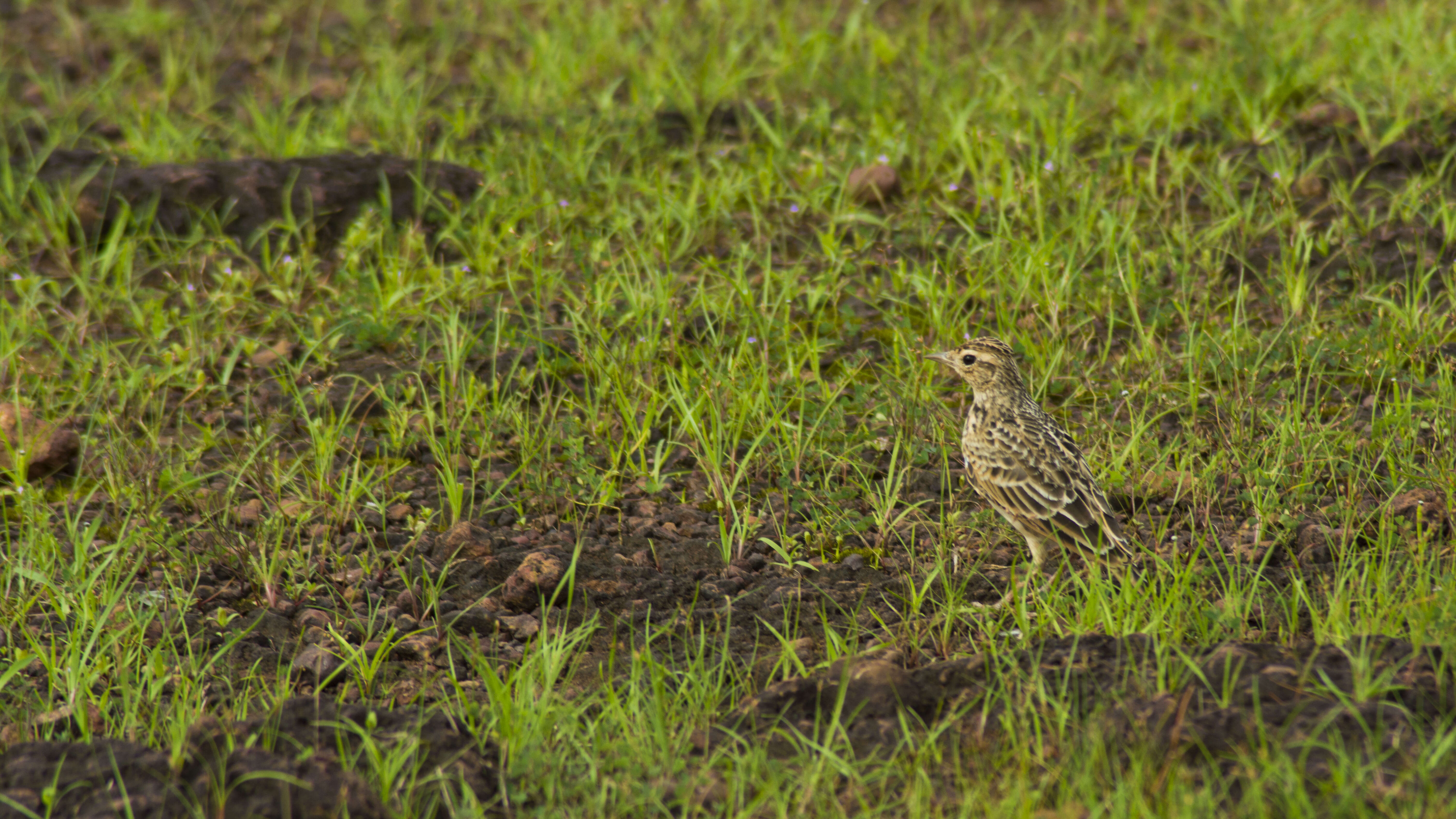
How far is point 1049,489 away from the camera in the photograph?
4.49 m

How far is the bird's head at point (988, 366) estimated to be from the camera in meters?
5.00

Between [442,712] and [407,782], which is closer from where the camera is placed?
[407,782]

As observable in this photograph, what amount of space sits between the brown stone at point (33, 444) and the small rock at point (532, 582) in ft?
6.75

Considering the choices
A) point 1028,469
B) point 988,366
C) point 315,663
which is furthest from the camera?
point 988,366

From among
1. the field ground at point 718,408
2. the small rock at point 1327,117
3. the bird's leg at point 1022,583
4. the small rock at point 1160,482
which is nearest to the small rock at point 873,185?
the field ground at point 718,408

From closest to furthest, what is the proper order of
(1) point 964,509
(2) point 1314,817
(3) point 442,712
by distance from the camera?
(2) point 1314,817
(3) point 442,712
(1) point 964,509

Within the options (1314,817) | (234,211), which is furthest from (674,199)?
(1314,817)

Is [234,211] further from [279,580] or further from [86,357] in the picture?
[279,580]

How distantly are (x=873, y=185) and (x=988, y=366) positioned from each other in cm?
228

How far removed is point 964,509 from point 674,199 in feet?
8.64

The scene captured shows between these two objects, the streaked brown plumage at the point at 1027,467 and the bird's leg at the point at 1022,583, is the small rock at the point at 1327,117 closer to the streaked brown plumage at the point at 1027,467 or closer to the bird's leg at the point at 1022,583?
the streaked brown plumage at the point at 1027,467

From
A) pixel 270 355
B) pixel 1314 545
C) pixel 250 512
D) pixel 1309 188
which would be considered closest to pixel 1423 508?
pixel 1314 545

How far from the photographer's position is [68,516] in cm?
491

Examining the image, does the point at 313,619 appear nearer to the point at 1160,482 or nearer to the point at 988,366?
the point at 988,366
